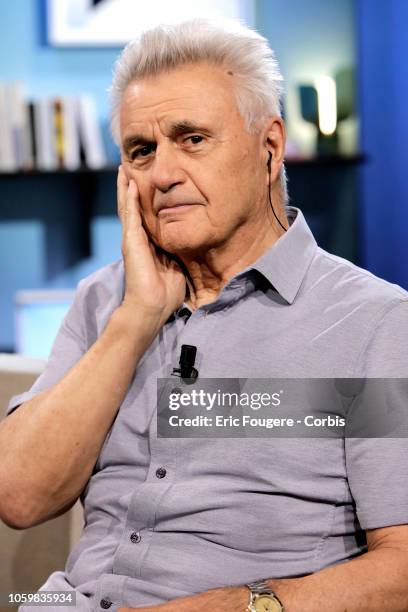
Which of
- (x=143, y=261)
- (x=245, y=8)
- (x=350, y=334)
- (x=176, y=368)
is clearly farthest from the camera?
(x=245, y=8)

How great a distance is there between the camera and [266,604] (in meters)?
1.22

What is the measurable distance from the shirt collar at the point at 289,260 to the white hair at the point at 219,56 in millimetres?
184

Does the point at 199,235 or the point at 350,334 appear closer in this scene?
the point at 350,334

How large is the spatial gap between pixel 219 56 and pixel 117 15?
119 inches

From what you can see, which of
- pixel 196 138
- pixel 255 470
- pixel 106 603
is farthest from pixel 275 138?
pixel 106 603

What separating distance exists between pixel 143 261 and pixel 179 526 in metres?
0.45

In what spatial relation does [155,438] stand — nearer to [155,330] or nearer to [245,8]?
[155,330]

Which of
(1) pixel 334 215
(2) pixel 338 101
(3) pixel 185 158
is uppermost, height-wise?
(3) pixel 185 158

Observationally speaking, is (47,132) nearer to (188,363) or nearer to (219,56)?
(219,56)

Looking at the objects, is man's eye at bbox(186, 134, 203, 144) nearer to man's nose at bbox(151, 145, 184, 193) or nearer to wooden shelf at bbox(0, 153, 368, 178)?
man's nose at bbox(151, 145, 184, 193)

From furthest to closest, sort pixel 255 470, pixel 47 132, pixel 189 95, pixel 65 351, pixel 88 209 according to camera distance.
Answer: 1. pixel 88 209
2. pixel 47 132
3. pixel 65 351
4. pixel 189 95
5. pixel 255 470

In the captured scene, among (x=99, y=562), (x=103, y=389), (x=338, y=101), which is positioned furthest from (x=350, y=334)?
(x=338, y=101)

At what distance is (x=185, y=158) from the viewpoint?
4.90ft

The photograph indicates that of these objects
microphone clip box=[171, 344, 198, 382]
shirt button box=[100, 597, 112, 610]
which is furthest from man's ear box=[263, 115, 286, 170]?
shirt button box=[100, 597, 112, 610]
